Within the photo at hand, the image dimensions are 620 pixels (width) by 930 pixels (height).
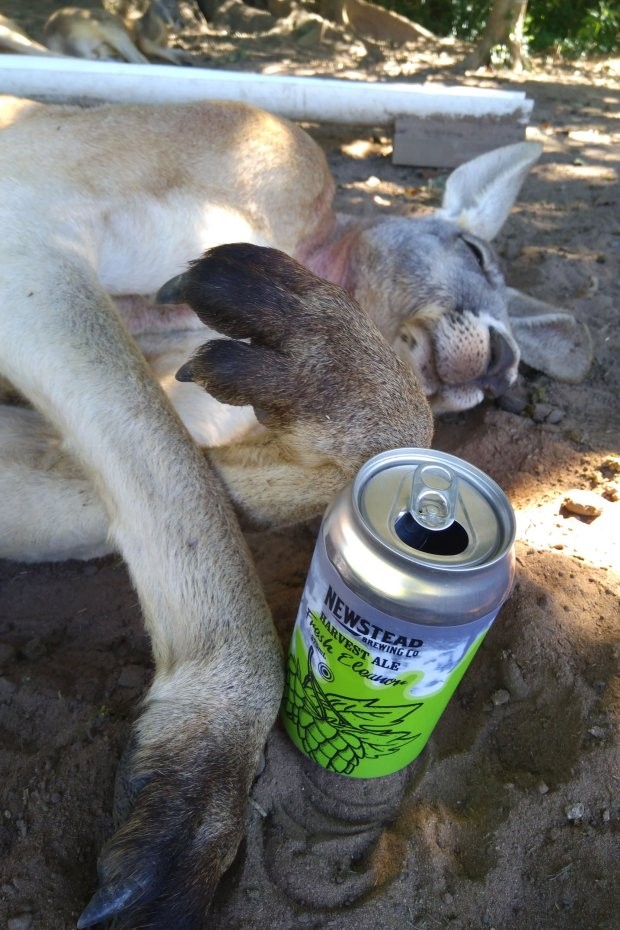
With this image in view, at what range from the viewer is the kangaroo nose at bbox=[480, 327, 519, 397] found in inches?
112

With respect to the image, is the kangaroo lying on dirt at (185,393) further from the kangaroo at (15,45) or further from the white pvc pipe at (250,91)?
the kangaroo at (15,45)

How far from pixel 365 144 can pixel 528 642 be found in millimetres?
4723

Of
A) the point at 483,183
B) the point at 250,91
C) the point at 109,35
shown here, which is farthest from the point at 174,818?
the point at 109,35

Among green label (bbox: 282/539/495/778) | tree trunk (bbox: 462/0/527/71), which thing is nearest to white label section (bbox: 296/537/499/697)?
green label (bbox: 282/539/495/778)

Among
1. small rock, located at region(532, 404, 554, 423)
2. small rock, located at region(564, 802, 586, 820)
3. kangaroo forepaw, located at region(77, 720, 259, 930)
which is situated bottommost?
small rock, located at region(532, 404, 554, 423)

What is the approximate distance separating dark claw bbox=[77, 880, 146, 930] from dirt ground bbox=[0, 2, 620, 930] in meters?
0.22

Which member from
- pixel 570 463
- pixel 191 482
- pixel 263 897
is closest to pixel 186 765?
pixel 263 897

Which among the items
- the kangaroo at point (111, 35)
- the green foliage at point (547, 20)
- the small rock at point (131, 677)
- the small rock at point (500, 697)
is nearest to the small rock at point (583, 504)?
the small rock at point (500, 697)

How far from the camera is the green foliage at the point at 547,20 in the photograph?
392 inches

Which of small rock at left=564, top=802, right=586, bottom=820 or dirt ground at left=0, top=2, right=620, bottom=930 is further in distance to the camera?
small rock at left=564, top=802, right=586, bottom=820

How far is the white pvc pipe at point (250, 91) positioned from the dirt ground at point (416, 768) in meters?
3.08

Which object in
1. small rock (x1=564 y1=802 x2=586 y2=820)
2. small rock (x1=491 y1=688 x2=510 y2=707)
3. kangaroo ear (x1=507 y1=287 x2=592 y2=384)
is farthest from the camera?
kangaroo ear (x1=507 y1=287 x2=592 y2=384)

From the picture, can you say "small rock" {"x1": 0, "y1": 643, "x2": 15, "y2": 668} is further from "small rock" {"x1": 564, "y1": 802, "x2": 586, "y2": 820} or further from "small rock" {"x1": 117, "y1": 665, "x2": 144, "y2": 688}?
"small rock" {"x1": 564, "y1": 802, "x2": 586, "y2": 820}

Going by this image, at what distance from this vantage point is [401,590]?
3.86 ft
